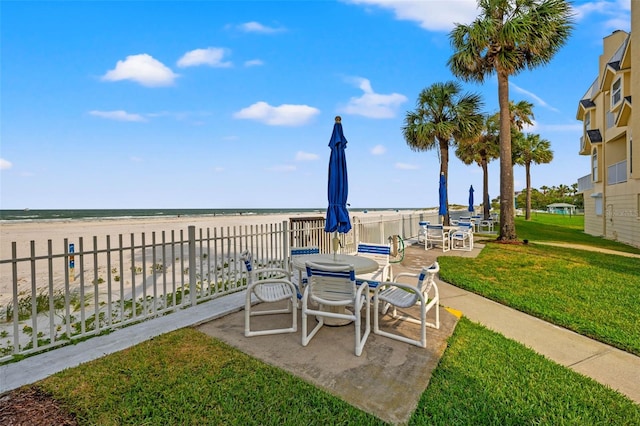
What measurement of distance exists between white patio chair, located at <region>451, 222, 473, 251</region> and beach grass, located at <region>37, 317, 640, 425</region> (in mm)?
8679

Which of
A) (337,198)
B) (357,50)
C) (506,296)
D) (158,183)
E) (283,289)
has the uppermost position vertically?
(357,50)

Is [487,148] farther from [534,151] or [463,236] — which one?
[463,236]

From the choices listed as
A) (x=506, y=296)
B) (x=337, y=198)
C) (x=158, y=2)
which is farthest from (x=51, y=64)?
(x=506, y=296)

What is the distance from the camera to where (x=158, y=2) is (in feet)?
27.1

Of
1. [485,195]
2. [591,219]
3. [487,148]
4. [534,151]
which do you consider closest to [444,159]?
[485,195]

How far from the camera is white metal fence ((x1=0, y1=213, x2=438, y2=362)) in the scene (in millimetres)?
3625

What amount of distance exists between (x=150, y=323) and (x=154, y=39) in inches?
380

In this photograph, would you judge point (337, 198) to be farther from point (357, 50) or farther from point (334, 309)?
point (357, 50)

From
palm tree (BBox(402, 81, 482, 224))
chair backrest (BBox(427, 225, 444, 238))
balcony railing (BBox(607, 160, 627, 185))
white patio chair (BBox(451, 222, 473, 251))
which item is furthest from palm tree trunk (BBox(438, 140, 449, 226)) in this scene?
balcony railing (BBox(607, 160, 627, 185))

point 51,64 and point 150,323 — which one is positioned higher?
point 51,64

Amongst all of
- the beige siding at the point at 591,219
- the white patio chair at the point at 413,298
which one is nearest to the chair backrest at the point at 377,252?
the white patio chair at the point at 413,298

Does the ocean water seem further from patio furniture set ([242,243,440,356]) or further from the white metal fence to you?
patio furniture set ([242,243,440,356])

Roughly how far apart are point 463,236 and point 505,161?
3.95 m

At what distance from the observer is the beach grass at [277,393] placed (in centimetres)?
243
